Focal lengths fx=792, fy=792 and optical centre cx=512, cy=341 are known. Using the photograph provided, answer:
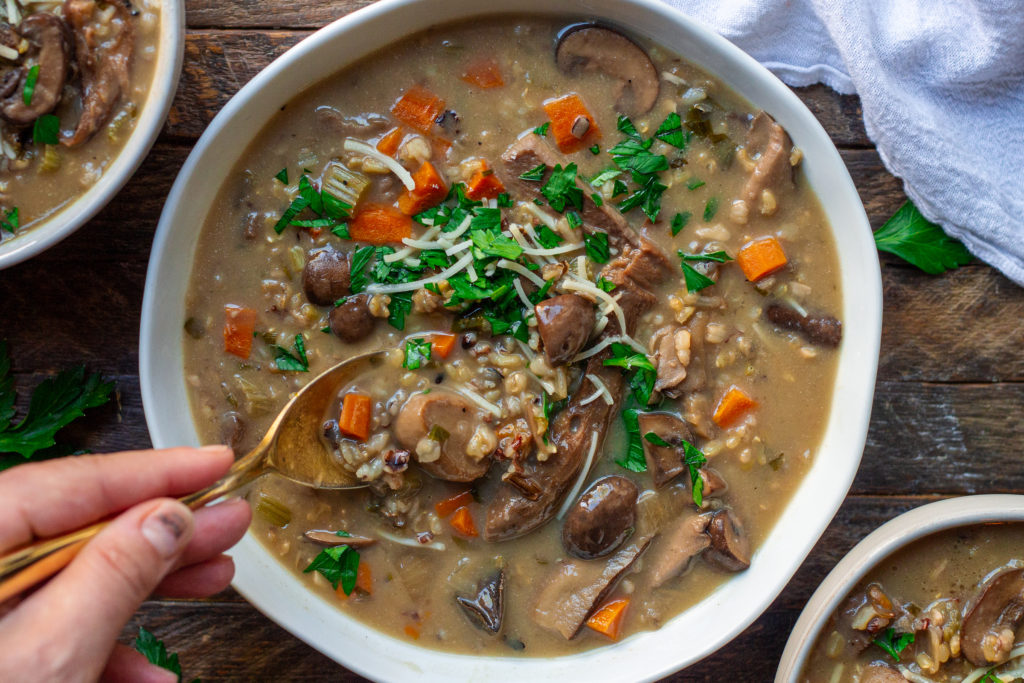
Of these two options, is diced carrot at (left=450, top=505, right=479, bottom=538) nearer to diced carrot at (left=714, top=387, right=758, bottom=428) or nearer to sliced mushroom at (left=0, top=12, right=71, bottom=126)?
diced carrot at (left=714, top=387, right=758, bottom=428)

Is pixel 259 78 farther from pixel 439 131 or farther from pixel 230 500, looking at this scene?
pixel 230 500

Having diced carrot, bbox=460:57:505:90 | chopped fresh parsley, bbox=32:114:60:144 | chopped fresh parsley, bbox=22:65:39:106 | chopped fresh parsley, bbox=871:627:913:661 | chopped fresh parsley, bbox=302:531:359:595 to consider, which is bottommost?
chopped fresh parsley, bbox=871:627:913:661

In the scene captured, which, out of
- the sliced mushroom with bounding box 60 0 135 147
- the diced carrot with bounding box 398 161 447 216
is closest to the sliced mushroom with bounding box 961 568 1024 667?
the diced carrot with bounding box 398 161 447 216

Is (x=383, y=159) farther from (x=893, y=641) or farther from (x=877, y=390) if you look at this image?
(x=893, y=641)

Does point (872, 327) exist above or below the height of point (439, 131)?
Answer: below

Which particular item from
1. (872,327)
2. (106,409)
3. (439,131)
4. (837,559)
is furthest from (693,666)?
(106,409)

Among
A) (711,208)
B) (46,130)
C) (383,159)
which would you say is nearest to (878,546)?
(711,208)
